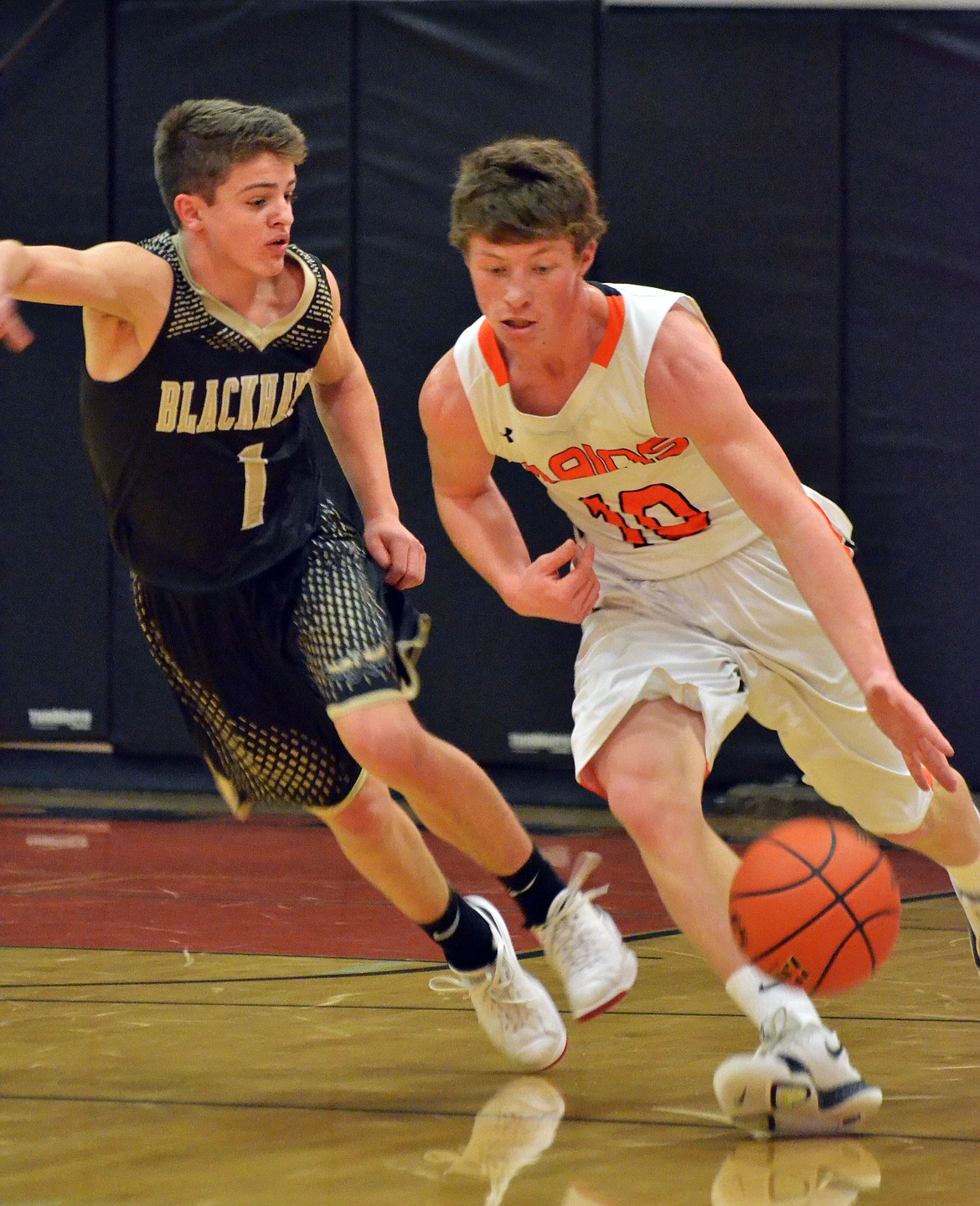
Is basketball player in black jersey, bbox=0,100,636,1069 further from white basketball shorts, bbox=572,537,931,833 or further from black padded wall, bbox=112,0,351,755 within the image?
black padded wall, bbox=112,0,351,755

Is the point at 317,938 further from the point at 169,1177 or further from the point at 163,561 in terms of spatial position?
the point at 169,1177

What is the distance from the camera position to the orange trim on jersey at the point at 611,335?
3109 mm

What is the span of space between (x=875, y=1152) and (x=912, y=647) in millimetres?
4496

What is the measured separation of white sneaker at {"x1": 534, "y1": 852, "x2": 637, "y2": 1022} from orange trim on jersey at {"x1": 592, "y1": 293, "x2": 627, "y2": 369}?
3.25 ft

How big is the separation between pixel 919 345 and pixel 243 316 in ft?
13.7

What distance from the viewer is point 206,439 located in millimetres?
3406

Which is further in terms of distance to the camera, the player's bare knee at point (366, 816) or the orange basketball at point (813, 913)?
the player's bare knee at point (366, 816)

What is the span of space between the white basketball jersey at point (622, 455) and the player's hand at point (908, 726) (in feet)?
2.13

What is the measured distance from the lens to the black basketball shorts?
3.37 metres

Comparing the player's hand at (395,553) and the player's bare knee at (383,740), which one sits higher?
the player's hand at (395,553)

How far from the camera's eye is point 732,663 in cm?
320

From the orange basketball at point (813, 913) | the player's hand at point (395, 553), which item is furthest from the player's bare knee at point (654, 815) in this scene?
the player's hand at point (395, 553)

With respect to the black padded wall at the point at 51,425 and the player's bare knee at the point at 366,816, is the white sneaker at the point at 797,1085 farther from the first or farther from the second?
the black padded wall at the point at 51,425

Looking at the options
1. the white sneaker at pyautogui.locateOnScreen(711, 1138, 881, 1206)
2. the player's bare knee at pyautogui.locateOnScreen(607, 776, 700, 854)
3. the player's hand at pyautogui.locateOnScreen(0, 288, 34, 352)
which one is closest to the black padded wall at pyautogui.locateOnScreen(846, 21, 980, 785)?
the player's bare knee at pyautogui.locateOnScreen(607, 776, 700, 854)
